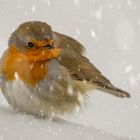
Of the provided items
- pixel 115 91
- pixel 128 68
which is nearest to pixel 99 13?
pixel 128 68

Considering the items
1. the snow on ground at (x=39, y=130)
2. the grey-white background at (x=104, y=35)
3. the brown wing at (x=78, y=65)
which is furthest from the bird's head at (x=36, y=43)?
the grey-white background at (x=104, y=35)

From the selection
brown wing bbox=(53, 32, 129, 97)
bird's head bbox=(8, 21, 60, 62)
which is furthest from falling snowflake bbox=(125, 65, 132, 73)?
bird's head bbox=(8, 21, 60, 62)

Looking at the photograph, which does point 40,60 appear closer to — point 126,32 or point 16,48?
point 16,48

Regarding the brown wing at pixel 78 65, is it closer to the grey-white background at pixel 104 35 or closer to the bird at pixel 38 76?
the bird at pixel 38 76

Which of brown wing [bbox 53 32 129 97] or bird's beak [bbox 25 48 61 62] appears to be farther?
brown wing [bbox 53 32 129 97]

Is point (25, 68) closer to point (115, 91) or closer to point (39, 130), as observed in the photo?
point (115, 91)

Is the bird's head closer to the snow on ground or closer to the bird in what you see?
the bird

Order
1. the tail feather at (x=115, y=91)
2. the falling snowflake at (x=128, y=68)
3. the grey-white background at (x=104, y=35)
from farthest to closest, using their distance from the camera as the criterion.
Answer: the falling snowflake at (x=128, y=68) → the grey-white background at (x=104, y=35) → the tail feather at (x=115, y=91)
